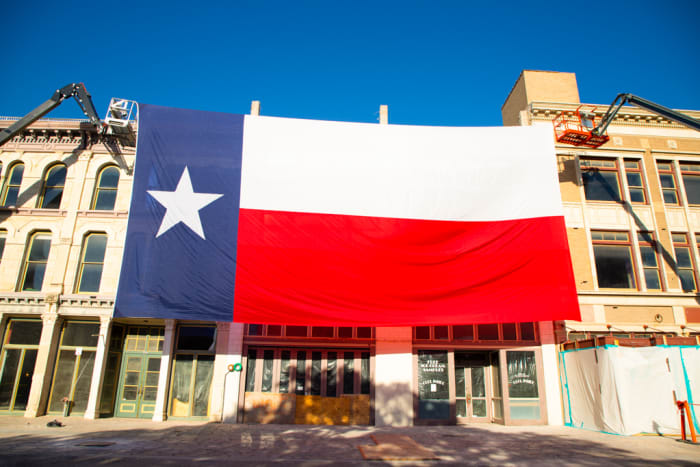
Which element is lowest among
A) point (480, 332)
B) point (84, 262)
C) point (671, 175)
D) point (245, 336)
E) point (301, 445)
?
point (301, 445)

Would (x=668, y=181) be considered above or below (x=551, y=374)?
above

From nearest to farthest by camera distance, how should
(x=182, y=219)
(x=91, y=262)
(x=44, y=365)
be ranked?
(x=182, y=219) < (x=44, y=365) < (x=91, y=262)

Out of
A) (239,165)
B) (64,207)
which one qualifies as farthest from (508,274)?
(64,207)

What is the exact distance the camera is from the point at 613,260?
65.1 feet

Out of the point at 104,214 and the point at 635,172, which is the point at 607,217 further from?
the point at 104,214

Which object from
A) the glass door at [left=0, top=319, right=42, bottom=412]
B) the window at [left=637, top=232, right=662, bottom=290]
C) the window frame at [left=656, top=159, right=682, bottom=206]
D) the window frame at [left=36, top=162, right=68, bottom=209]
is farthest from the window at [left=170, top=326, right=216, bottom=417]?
the window frame at [left=656, top=159, right=682, bottom=206]

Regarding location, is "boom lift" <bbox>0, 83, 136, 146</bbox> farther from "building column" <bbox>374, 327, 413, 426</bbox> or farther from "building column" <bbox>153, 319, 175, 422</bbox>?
"building column" <bbox>374, 327, 413, 426</bbox>

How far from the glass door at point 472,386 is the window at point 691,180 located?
A: 42.0 feet

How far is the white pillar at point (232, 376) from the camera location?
16.9 m

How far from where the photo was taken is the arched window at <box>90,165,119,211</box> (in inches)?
760

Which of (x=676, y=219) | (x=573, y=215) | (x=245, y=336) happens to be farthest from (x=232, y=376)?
(x=676, y=219)

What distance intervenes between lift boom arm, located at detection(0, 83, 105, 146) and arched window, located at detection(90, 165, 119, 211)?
1.77 meters

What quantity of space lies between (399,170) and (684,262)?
1417 centimetres

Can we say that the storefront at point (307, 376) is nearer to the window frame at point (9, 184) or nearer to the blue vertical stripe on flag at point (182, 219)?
the blue vertical stripe on flag at point (182, 219)
